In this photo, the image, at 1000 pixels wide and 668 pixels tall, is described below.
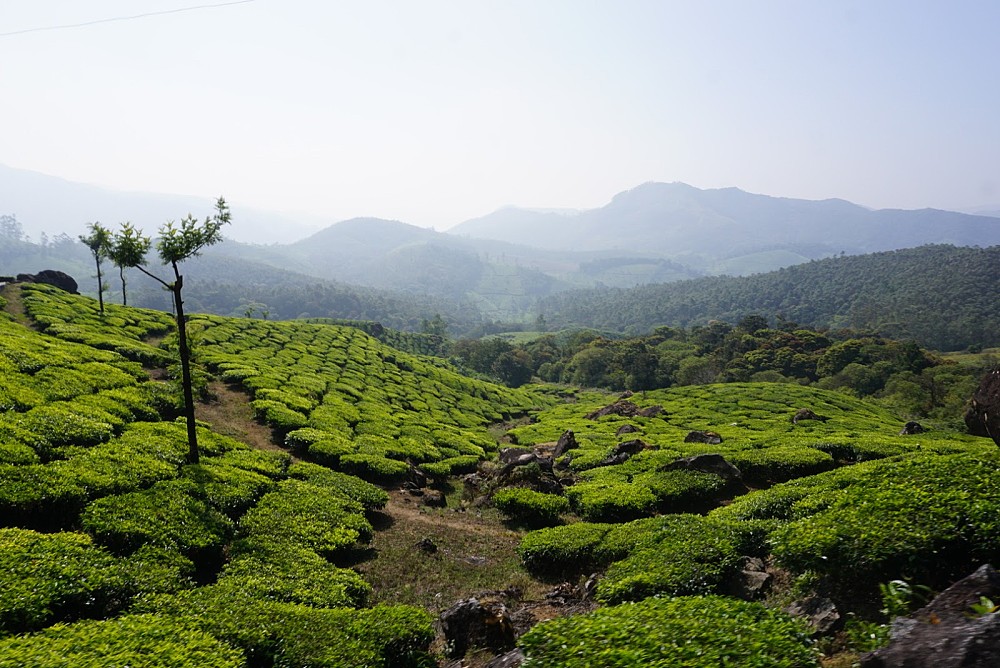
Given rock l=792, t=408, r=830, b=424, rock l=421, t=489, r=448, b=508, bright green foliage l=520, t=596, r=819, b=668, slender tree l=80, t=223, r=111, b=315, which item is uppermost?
slender tree l=80, t=223, r=111, b=315

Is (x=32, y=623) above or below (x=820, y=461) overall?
above

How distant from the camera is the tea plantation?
32.1 feet

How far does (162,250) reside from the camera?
1862 centimetres

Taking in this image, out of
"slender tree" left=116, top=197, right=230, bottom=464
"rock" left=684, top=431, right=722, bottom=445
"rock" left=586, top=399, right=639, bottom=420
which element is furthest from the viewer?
"rock" left=586, top=399, right=639, bottom=420

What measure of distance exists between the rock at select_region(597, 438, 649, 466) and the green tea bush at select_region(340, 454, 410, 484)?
12.2 m

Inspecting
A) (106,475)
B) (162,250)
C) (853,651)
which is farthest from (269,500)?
(853,651)

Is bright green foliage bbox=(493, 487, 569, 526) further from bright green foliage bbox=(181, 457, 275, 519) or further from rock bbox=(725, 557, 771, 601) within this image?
bright green foliage bbox=(181, 457, 275, 519)

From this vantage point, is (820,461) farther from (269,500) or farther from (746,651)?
(269,500)

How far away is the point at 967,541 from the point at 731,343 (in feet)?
374

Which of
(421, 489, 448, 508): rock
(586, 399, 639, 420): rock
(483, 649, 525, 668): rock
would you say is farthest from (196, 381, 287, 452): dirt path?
(586, 399, 639, 420): rock

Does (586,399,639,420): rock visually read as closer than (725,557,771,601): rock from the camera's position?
No

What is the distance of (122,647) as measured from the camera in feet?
31.4

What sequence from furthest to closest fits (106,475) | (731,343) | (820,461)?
1. (731,343)
2. (820,461)
3. (106,475)

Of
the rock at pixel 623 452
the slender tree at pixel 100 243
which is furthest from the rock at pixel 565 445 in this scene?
the slender tree at pixel 100 243
